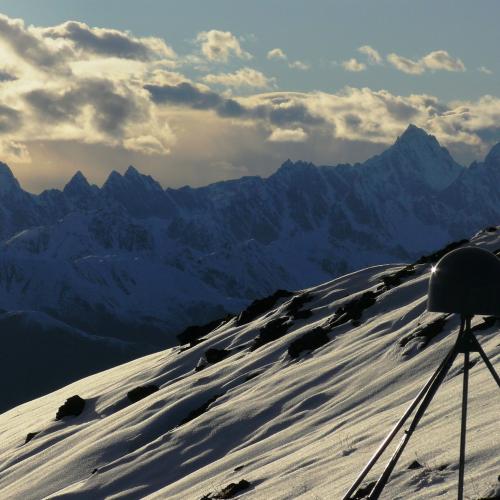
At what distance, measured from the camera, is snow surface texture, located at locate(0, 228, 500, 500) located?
21438 millimetres

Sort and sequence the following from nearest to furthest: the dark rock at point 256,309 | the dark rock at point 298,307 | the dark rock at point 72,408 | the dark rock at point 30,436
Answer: the dark rock at point 30,436 → the dark rock at point 72,408 → the dark rock at point 298,307 → the dark rock at point 256,309

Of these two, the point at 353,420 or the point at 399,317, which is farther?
the point at 399,317

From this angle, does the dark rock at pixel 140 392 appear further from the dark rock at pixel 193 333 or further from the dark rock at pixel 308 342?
the dark rock at pixel 193 333

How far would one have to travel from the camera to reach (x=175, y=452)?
34469 millimetres

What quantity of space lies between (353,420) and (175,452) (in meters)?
8.59

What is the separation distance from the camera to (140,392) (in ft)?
162

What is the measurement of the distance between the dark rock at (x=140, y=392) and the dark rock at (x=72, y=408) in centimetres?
281

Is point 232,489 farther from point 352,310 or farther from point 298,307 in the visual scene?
point 298,307

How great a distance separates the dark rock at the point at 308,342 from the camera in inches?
1789

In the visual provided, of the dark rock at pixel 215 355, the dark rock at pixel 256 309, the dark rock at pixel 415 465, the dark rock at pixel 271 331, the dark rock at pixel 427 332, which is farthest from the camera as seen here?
the dark rock at pixel 256 309

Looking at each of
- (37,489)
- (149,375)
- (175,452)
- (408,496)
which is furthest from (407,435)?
(149,375)

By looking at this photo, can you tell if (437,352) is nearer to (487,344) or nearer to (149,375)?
(487,344)

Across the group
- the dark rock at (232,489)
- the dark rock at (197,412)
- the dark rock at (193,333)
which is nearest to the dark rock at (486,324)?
the dark rock at (197,412)

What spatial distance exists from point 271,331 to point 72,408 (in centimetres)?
1176
